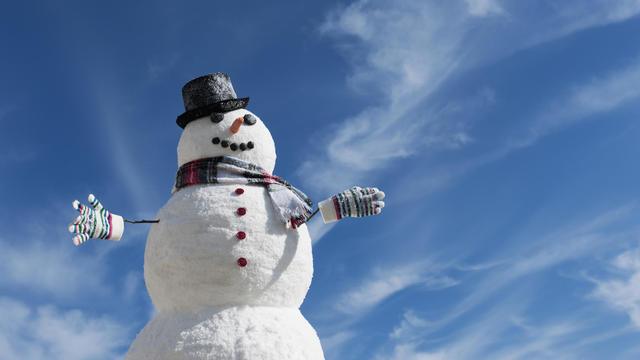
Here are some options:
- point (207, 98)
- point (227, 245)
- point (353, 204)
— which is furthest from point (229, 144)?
point (353, 204)

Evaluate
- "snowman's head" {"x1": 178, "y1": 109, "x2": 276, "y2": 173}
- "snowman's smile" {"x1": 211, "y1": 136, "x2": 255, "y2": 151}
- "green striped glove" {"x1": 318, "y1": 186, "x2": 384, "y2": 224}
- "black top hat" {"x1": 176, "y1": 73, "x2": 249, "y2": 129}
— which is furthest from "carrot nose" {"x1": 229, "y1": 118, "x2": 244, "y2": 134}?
"green striped glove" {"x1": 318, "y1": 186, "x2": 384, "y2": 224}

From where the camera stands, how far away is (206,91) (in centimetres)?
581

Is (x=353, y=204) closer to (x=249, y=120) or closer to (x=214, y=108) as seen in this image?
(x=249, y=120)

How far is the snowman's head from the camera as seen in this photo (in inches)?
221

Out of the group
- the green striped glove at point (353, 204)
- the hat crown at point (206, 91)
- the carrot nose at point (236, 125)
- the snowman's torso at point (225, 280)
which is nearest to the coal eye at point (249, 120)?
the carrot nose at point (236, 125)

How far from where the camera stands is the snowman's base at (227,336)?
4820 mm

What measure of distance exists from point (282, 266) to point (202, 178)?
1061mm

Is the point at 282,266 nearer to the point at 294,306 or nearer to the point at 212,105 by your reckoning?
the point at 294,306

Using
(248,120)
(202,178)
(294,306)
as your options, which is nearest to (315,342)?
(294,306)

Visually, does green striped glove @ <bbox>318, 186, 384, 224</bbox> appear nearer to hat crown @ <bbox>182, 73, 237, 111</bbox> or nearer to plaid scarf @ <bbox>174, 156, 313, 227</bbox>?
plaid scarf @ <bbox>174, 156, 313, 227</bbox>

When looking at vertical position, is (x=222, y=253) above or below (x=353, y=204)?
below

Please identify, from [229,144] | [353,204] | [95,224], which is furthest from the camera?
[229,144]

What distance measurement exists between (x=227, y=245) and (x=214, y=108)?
4.54 feet

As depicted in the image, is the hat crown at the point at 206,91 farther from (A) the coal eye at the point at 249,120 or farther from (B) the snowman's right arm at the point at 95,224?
(B) the snowman's right arm at the point at 95,224
